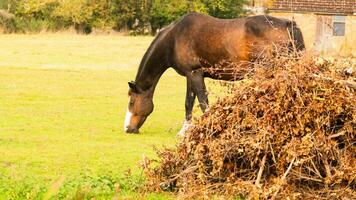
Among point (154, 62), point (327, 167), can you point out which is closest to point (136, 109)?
point (154, 62)

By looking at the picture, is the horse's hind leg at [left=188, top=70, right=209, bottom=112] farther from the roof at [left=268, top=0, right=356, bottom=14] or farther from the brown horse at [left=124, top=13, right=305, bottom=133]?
the roof at [left=268, top=0, right=356, bottom=14]

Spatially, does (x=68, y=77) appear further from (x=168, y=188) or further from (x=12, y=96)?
(x=168, y=188)

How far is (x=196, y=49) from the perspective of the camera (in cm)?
1623

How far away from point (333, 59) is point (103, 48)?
37839 mm

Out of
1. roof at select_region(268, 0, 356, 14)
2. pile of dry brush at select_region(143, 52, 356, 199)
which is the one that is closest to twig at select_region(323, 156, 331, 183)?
pile of dry brush at select_region(143, 52, 356, 199)

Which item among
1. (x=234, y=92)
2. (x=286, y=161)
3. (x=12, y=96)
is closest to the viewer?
(x=286, y=161)

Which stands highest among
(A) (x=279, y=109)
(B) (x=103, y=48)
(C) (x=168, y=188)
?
(A) (x=279, y=109)

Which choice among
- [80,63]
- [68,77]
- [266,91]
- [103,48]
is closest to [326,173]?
[266,91]

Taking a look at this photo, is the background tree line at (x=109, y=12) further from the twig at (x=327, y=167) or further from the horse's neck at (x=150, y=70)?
the twig at (x=327, y=167)

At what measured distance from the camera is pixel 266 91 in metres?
10.0

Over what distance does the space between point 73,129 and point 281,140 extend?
794 cm

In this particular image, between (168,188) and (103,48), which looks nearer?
(168,188)

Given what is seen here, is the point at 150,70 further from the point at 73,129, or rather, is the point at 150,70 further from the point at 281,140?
the point at 281,140

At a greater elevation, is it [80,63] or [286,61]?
[286,61]
